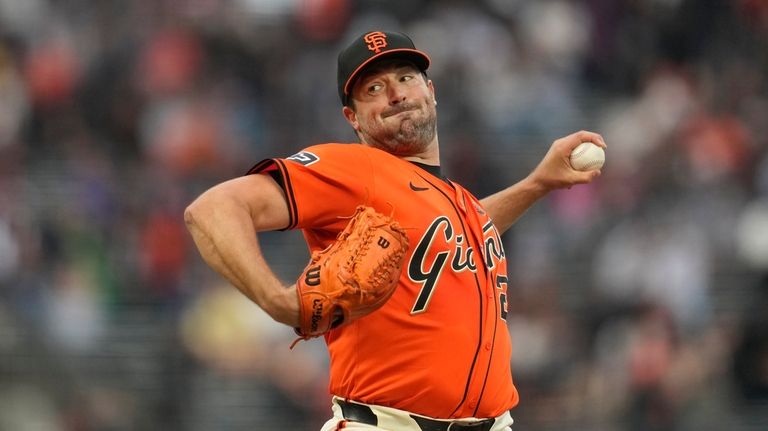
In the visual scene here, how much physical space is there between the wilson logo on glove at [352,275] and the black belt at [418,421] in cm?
57

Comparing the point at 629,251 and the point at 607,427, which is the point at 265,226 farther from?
the point at 629,251

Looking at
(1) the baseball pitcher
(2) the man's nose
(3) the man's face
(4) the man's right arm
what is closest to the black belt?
(1) the baseball pitcher

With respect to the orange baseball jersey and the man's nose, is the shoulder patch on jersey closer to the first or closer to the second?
the orange baseball jersey

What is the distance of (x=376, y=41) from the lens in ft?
13.4

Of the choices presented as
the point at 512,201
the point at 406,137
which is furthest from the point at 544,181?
the point at 406,137

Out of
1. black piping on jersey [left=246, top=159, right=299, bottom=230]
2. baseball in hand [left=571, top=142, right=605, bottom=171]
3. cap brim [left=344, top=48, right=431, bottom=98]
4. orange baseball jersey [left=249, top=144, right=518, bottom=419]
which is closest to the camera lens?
black piping on jersey [left=246, top=159, right=299, bottom=230]

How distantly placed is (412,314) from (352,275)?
0.57m

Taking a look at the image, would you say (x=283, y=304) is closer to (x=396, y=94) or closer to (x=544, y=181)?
(x=396, y=94)

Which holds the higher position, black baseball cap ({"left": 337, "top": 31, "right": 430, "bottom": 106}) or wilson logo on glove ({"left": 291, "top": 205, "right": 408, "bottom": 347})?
black baseball cap ({"left": 337, "top": 31, "right": 430, "bottom": 106})

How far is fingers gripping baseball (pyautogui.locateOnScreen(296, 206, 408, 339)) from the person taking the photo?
3.21 metres

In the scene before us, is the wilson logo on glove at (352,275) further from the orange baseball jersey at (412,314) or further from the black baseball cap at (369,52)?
the black baseball cap at (369,52)

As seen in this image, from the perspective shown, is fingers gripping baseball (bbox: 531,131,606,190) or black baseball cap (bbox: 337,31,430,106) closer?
black baseball cap (bbox: 337,31,430,106)

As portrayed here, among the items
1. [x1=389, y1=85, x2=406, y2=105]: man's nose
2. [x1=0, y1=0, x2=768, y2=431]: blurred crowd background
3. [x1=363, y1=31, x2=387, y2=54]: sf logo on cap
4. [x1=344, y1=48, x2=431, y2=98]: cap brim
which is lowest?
[x1=0, y1=0, x2=768, y2=431]: blurred crowd background

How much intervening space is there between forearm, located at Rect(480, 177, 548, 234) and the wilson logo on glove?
56.4 inches
